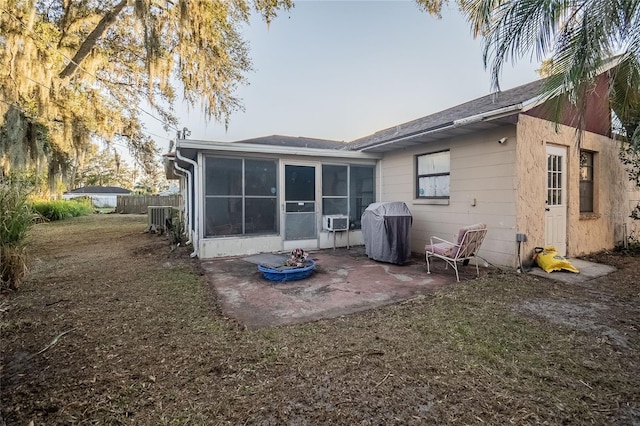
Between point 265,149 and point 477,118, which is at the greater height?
point 477,118

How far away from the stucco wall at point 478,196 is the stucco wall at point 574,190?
196 millimetres

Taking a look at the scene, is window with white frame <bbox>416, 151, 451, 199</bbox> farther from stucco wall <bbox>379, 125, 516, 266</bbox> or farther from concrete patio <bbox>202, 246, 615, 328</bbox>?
concrete patio <bbox>202, 246, 615, 328</bbox>

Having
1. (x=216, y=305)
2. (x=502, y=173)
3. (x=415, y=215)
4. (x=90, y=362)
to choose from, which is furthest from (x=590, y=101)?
(x=90, y=362)

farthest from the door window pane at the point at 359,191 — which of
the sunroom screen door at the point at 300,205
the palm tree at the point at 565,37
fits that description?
the palm tree at the point at 565,37

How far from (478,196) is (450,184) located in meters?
0.70

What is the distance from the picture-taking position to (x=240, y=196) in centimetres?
683

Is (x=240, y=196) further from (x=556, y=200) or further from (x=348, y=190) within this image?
(x=556, y=200)

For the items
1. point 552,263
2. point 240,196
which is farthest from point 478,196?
point 240,196

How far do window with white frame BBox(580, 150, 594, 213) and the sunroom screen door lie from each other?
6069mm

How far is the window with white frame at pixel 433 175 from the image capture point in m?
6.53

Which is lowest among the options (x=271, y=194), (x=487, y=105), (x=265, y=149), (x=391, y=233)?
(x=391, y=233)

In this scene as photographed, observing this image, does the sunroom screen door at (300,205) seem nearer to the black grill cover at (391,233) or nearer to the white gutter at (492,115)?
the black grill cover at (391,233)

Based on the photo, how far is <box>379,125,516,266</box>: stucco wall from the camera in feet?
17.1

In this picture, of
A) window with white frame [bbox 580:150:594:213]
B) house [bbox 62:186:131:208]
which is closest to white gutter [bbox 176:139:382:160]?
window with white frame [bbox 580:150:594:213]
